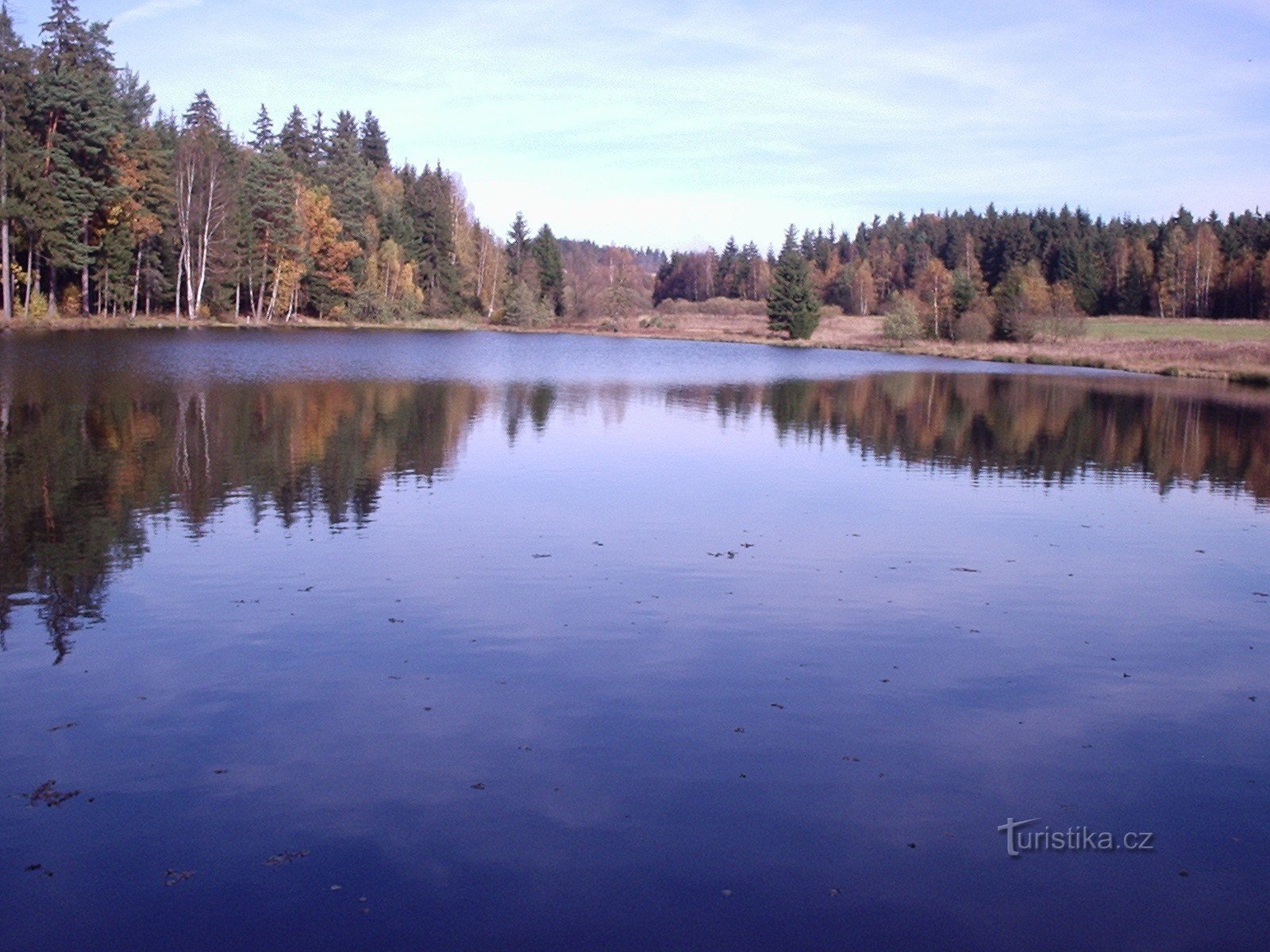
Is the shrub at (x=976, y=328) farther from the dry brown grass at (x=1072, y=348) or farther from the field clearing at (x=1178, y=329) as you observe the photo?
the field clearing at (x=1178, y=329)

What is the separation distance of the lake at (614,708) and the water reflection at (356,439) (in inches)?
6.2

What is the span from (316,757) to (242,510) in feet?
27.6

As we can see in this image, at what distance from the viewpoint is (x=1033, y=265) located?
333 ft

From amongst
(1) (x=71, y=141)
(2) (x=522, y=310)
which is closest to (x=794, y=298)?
(2) (x=522, y=310)

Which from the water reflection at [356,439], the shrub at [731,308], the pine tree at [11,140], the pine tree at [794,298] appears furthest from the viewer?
the shrub at [731,308]

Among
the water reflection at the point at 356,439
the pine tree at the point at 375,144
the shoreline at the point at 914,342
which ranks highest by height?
the pine tree at the point at 375,144

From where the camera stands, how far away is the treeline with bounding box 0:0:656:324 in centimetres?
5253

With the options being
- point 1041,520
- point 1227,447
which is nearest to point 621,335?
point 1227,447

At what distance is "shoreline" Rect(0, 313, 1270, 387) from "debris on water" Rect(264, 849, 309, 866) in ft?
161

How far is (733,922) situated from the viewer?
17.6ft

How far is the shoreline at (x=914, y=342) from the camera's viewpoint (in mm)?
52906

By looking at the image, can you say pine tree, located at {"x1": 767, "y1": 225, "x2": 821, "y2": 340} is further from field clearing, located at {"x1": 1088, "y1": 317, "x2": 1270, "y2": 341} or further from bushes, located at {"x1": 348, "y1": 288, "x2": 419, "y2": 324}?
bushes, located at {"x1": 348, "y1": 288, "x2": 419, "y2": 324}

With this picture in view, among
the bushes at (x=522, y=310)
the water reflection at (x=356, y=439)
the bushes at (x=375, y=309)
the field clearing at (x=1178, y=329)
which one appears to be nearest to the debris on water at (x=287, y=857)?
the water reflection at (x=356, y=439)

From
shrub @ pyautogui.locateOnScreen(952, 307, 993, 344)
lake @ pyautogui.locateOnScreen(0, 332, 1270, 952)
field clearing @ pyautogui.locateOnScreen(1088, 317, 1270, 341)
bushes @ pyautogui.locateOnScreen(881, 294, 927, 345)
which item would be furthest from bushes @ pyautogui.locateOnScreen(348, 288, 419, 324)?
lake @ pyautogui.locateOnScreen(0, 332, 1270, 952)
